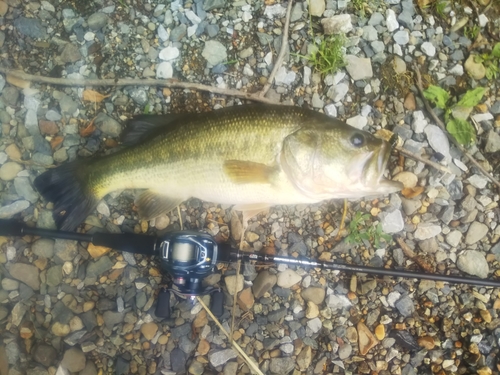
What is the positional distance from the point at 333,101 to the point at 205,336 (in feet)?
6.29

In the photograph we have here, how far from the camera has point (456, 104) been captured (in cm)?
314

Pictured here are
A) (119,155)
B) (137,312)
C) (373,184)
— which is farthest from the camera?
(137,312)

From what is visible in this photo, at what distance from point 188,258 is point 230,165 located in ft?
2.06

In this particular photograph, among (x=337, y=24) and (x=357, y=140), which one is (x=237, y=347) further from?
(x=337, y=24)

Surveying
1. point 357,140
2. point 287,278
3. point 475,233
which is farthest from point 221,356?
point 475,233

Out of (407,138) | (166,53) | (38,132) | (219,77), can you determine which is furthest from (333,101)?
(38,132)

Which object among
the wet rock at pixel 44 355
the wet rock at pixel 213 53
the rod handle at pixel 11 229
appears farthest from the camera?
the wet rock at pixel 213 53

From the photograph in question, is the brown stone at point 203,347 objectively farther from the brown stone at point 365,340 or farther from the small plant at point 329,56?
the small plant at point 329,56

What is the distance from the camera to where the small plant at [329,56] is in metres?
3.10

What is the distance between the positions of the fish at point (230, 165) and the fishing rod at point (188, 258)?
0.19 metres

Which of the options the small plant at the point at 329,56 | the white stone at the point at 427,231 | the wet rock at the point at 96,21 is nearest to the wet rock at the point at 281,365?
the white stone at the point at 427,231

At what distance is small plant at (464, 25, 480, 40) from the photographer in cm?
325

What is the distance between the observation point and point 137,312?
3023 millimetres

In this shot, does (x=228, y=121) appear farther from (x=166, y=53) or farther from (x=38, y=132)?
(x=38, y=132)
